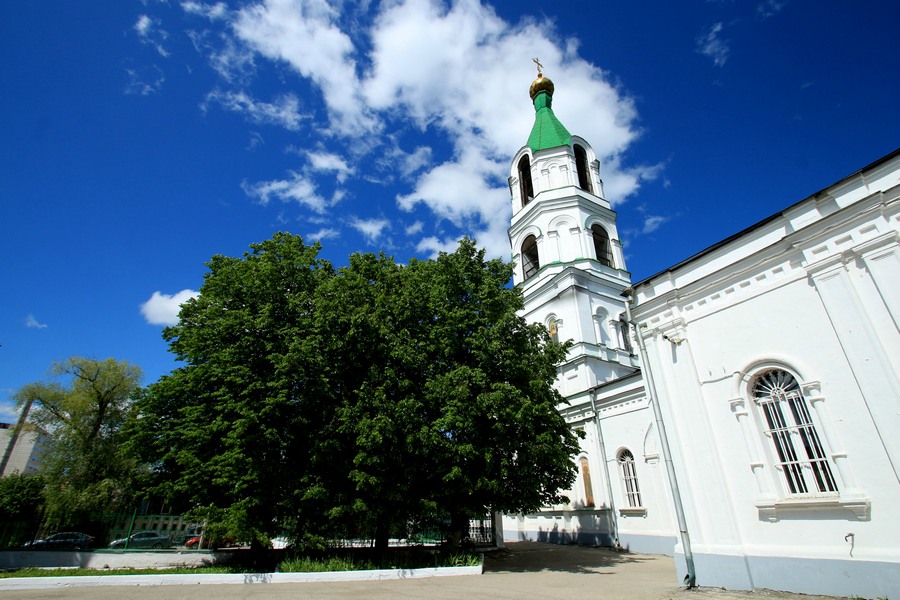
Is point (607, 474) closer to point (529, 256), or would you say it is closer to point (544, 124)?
point (529, 256)

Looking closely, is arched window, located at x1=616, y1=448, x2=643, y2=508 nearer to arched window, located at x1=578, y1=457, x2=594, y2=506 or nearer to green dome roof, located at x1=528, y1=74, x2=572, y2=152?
arched window, located at x1=578, y1=457, x2=594, y2=506

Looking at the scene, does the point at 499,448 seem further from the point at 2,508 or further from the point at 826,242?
the point at 2,508

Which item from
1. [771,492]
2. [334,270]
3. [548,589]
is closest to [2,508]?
[334,270]

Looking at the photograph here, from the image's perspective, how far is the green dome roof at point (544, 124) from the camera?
2723cm

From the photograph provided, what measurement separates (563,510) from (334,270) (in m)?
14.3

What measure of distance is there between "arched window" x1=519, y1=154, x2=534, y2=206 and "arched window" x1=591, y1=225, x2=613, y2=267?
183 inches

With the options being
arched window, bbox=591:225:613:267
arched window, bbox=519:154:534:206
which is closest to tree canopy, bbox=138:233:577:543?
arched window, bbox=591:225:613:267

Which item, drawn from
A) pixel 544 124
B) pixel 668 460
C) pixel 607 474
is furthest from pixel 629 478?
pixel 544 124

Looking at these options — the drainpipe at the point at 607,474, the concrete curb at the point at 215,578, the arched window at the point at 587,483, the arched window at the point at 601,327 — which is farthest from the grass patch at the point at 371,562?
the arched window at the point at 601,327

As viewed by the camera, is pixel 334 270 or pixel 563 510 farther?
pixel 563 510

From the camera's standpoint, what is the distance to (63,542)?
62.6ft

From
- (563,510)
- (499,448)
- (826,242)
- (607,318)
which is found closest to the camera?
(826,242)

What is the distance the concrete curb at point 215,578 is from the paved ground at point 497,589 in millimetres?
422

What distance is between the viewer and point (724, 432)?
8992mm
